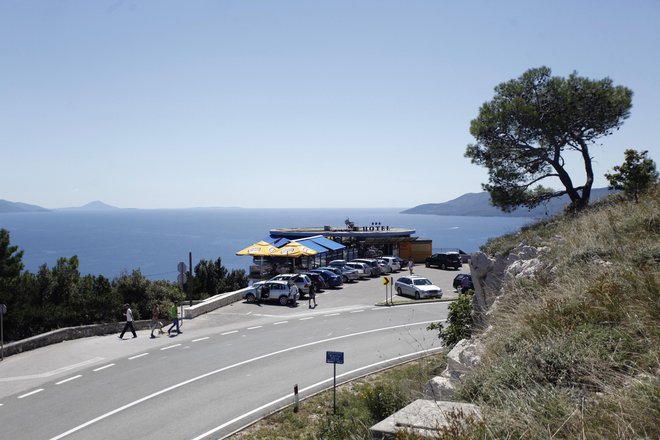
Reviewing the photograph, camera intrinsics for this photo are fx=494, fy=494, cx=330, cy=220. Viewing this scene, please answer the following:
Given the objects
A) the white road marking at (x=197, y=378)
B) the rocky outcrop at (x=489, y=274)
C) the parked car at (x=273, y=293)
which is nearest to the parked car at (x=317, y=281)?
the parked car at (x=273, y=293)

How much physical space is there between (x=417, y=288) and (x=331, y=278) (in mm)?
6987

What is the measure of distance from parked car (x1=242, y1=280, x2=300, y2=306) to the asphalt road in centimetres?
256

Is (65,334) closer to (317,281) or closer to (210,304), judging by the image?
(210,304)

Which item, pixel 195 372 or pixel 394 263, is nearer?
pixel 195 372

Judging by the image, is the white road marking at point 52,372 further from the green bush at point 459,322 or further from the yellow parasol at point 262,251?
the yellow parasol at point 262,251

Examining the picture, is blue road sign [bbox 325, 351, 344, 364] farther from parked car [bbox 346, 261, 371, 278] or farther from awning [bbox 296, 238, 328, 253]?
parked car [bbox 346, 261, 371, 278]

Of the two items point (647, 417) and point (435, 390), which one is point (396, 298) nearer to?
point (435, 390)

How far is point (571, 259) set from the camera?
10.5m

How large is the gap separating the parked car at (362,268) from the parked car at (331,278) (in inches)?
150

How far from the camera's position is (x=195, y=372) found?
1661 centimetres

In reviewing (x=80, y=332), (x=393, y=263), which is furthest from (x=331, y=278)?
(x=80, y=332)

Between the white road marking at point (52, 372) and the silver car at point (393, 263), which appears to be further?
the silver car at point (393, 263)

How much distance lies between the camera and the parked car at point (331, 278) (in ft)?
119

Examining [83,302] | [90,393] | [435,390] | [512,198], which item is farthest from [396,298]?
[435,390]
